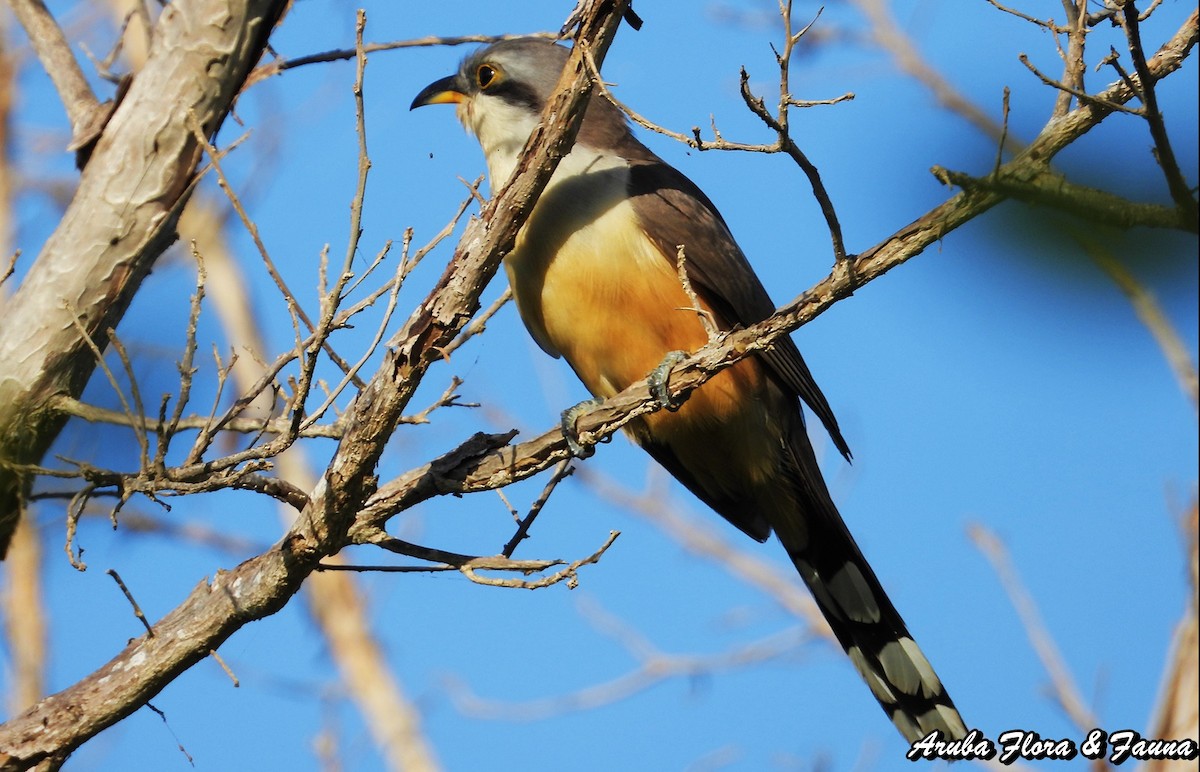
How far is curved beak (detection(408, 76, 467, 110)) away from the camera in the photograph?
4.86 meters

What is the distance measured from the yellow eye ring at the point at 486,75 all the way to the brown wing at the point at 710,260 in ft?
2.10

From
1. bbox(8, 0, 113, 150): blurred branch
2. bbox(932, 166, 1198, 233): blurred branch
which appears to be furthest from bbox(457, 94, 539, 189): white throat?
bbox(932, 166, 1198, 233): blurred branch

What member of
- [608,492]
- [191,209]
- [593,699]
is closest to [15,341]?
[593,699]

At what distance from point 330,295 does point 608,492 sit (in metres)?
5.76

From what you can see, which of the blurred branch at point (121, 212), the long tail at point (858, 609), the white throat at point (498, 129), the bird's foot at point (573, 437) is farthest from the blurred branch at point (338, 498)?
the long tail at point (858, 609)

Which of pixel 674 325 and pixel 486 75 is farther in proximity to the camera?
pixel 486 75

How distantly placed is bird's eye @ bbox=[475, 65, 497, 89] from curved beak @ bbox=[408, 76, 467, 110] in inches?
4.1

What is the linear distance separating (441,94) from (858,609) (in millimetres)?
2784

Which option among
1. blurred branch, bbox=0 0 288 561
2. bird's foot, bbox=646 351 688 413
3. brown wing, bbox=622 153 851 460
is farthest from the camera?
brown wing, bbox=622 153 851 460

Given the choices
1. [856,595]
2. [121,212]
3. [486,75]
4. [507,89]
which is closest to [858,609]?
[856,595]

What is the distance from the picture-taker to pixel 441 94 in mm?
4895

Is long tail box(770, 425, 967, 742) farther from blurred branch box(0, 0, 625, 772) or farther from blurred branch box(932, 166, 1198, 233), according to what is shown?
blurred branch box(932, 166, 1198, 233)

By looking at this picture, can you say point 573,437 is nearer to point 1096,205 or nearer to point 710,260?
point 710,260

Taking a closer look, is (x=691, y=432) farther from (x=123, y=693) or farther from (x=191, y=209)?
(x=191, y=209)
